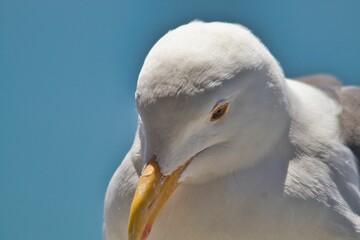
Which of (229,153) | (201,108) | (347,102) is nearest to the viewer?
(201,108)

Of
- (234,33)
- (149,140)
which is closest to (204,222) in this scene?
(149,140)

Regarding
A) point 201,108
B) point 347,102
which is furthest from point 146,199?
point 347,102

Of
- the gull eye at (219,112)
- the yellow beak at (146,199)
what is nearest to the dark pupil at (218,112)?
the gull eye at (219,112)

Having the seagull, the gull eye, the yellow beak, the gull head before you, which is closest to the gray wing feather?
the seagull

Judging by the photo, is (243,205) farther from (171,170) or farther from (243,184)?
(171,170)

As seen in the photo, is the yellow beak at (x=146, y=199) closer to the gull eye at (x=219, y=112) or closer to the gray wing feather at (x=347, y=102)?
the gull eye at (x=219, y=112)

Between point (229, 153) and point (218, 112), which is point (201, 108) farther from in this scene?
point (229, 153)

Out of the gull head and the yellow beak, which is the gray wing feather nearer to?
the gull head
